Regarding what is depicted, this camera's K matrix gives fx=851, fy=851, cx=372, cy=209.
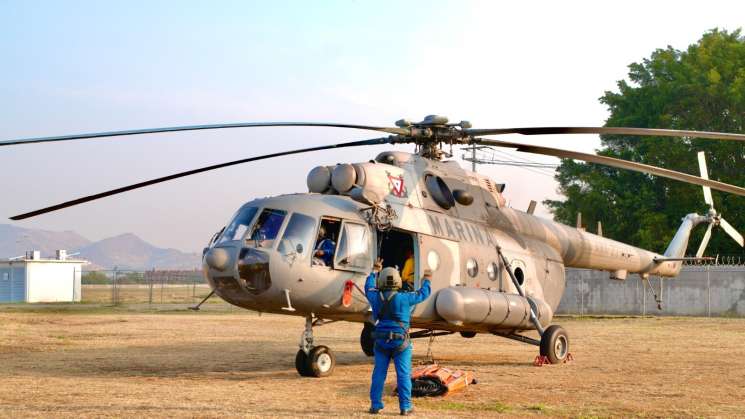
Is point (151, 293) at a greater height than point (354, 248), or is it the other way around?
point (354, 248)

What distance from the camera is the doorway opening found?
1488 cm

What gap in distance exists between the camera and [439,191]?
16109 millimetres

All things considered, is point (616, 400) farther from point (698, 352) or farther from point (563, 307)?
point (563, 307)

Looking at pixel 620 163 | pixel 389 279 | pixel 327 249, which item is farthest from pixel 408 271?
pixel 389 279

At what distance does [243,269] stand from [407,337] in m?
3.56

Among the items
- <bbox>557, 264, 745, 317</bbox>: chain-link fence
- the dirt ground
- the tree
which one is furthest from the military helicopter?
the tree

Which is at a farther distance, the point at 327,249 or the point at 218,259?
the point at 327,249

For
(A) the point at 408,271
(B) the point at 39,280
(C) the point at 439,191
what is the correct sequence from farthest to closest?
(B) the point at 39,280, (C) the point at 439,191, (A) the point at 408,271

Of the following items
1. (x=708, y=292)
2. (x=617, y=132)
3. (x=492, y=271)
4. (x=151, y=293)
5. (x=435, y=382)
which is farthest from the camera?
(x=151, y=293)

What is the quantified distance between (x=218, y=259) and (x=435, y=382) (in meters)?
3.81

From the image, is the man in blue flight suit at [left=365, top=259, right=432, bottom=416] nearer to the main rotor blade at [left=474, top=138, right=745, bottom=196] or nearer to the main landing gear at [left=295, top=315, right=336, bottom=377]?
the main landing gear at [left=295, top=315, right=336, bottom=377]

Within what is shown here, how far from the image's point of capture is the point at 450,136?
15.8 meters

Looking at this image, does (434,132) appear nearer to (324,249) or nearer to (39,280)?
(324,249)

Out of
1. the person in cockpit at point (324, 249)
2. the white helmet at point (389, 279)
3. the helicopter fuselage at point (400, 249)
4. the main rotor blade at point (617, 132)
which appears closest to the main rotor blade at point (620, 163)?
the main rotor blade at point (617, 132)
